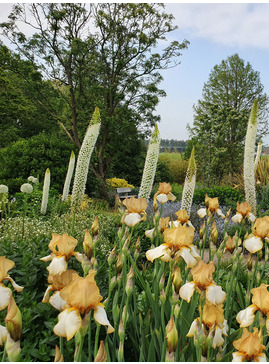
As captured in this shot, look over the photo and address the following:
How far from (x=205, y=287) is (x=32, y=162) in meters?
6.89

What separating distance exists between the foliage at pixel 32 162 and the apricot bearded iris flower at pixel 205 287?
21.6 ft

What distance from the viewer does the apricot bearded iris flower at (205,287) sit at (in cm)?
101

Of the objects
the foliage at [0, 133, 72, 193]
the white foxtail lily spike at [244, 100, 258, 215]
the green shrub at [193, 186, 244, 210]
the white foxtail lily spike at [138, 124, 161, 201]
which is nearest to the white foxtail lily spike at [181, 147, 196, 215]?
the white foxtail lily spike at [138, 124, 161, 201]

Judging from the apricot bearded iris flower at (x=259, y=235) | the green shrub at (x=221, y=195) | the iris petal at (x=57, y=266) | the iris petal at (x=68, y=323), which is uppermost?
the apricot bearded iris flower at (x=259, y=235)

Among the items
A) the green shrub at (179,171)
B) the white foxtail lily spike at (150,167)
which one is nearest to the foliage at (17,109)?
the green shrub at (179,171)

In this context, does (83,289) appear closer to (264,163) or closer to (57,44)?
(264,163)

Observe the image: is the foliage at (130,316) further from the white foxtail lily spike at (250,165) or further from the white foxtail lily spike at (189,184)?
the white foxtail lily spike at (250,165)

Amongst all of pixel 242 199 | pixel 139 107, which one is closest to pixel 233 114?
pixel 139 107

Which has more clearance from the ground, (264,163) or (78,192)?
(264,163)

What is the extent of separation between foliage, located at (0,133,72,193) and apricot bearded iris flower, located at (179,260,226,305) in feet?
21.6

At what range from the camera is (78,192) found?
4.46 meters

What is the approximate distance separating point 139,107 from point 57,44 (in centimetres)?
347

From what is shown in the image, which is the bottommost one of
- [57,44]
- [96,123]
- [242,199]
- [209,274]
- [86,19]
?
[242,199]

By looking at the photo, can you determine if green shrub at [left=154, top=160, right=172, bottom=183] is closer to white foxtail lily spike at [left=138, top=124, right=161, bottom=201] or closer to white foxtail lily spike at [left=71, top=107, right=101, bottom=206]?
white foxtail lily spike at [left=71, top=107, right=101, bottom=206]
